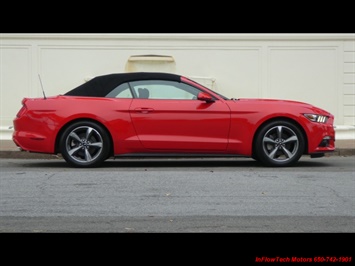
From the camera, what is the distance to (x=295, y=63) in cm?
1875

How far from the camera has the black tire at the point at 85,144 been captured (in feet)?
38.2

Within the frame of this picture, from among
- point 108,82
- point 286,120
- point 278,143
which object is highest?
point 108,82

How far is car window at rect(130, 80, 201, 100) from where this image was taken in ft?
39.3

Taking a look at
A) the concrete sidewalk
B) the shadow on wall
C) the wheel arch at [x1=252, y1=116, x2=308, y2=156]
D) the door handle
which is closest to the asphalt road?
the wheel arch at [x1=252, y1=116, x2=308, y2=156]

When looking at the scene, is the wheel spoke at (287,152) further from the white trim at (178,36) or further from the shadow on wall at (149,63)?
the shadow on wall at (149,63)

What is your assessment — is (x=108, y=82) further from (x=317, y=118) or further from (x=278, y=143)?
(x=317, y=118)

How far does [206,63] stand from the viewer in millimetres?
18672

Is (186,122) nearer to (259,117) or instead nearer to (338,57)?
(259,117)

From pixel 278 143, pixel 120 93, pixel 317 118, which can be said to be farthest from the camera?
pixel 120 93

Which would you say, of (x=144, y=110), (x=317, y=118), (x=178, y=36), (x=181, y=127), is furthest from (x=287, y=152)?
(x=178, y=36)

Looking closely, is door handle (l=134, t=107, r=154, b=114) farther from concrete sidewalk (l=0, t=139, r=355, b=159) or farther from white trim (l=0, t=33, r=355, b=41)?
white trim (l=0, t=33, r=355, b=41)

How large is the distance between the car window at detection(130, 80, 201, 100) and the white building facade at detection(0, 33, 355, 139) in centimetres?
650

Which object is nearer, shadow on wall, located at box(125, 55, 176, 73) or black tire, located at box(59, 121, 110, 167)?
black tire, located at box(59, 121, 110, 167)

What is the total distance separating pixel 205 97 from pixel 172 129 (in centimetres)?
68
